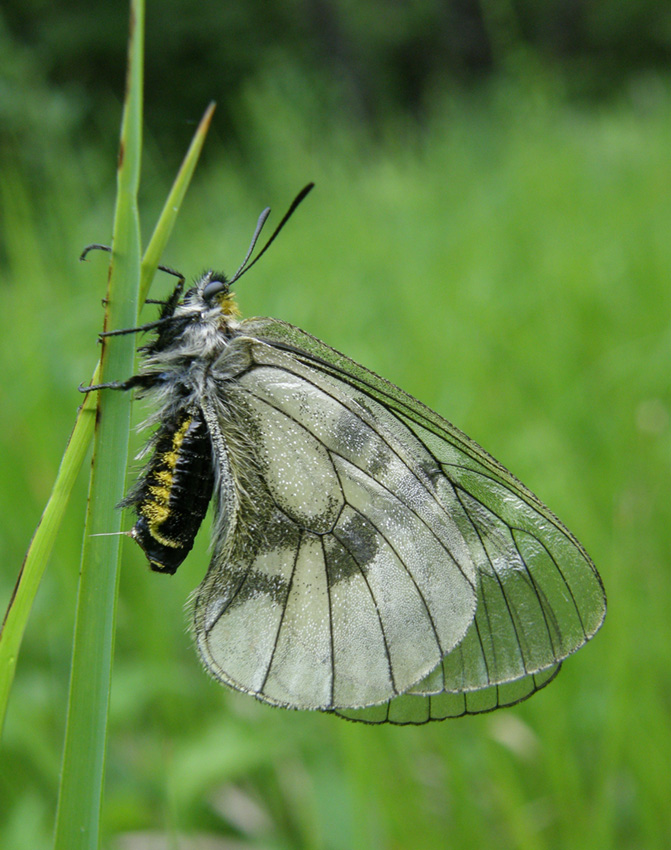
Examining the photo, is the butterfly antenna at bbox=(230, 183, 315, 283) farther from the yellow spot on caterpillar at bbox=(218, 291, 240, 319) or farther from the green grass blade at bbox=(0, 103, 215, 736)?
the green grass blade at bbox=(0, 103, 215, 736)

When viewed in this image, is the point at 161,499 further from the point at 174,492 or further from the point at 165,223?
the point at 165,223

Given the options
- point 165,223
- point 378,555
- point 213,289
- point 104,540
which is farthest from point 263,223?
point 104,540

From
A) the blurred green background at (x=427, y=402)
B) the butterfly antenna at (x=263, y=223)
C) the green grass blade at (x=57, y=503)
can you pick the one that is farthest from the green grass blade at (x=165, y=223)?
the blurred green background at (x=427, y=402)

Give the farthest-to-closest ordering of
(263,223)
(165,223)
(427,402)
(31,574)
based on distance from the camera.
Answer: (427,402), (263,223), (165,223), (31,574)

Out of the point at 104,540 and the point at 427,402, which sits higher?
the point at 427,402

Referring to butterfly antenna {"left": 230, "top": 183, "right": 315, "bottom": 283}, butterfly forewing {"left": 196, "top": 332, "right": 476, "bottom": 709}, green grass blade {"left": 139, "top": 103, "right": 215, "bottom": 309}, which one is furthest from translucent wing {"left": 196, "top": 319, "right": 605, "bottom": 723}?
green grass blade {"left": 139, "top": 103, "right": 215, "bottom": 309}

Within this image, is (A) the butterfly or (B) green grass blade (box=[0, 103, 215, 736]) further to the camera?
(A) the butterfly

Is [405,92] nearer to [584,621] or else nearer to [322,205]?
[322,205]
